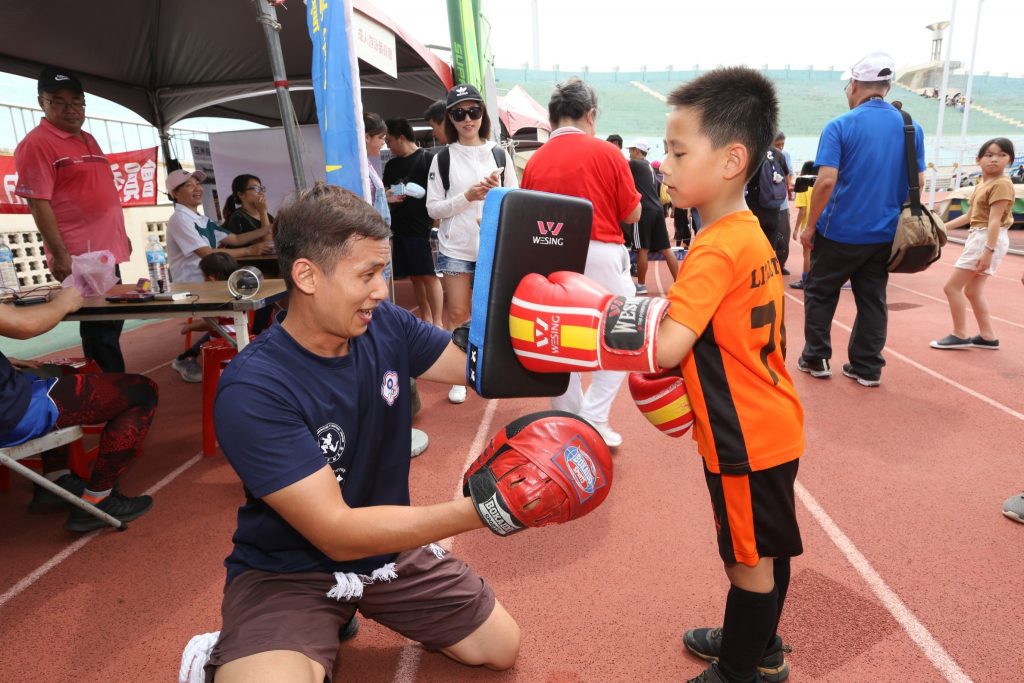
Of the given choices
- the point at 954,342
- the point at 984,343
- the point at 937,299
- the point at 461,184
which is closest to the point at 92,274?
the point at 461,184

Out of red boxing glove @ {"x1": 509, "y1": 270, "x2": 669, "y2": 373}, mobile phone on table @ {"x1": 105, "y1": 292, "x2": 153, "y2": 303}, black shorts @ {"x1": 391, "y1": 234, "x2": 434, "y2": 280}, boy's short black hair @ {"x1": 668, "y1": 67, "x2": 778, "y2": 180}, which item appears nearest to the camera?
red boxing glove @ {"x1": 509, "y1": 270, "x2": 669, "y2": 373}

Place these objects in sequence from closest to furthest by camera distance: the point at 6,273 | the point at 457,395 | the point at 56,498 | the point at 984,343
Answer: the point at 56,498 < the point at 6,273 < the point at 457,395 < the point at 984,343

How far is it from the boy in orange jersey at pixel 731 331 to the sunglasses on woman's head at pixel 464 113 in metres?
2.28

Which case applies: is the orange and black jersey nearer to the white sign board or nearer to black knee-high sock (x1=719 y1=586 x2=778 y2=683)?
black knee-high sock (x1=719 y1=586 x2=778 y2=683)

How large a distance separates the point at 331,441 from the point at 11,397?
1626 mm

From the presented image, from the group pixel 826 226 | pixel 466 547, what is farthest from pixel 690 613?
pixel 826 226

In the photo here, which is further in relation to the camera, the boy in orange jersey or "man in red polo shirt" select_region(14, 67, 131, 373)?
"man in red polo shirt" select_region(14, 67, 131, 373)

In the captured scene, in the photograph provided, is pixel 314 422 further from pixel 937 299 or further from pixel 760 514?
pixel 937 299

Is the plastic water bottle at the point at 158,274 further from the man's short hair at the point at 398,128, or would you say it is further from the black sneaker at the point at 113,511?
the man's short hair at the point at 398,128

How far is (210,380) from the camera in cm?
367

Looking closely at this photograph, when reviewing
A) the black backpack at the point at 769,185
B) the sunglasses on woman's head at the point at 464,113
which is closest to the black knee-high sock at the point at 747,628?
the sunglasses on woman's head at the point at 464,113

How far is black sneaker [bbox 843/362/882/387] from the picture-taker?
425cm

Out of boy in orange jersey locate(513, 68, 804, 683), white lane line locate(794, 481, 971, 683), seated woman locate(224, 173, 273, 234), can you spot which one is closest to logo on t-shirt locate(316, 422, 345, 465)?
boy in orange jersey locate(513, 68, 804, 683)

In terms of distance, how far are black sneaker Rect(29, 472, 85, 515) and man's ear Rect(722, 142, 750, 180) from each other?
10.9 ft
